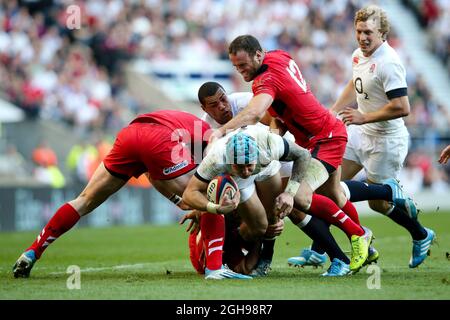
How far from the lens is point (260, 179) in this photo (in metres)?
7.82

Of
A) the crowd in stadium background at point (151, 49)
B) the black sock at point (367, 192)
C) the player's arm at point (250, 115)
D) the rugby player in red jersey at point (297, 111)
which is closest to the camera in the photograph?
the player's arm at point (250, 115)

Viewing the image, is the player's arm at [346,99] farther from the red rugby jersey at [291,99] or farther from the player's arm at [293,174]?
the player's arm at [293,174]

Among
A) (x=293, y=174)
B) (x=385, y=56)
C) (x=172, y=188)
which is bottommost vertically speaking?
(x=172, y=188)

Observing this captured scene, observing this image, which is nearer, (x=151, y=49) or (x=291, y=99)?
(x=291, y=99)

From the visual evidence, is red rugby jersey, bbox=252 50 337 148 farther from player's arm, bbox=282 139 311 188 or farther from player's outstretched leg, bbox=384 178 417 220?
player's outstretched leg, bbox=384 178 417 220

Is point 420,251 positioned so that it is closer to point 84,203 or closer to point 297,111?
point 297,111

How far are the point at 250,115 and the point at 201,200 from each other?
79 cm

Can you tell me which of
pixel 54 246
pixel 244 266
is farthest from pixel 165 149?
pixel 54 246

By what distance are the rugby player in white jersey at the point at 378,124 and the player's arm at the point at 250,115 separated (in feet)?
3.18

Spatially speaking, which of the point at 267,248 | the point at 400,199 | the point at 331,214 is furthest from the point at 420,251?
the point at 267,248

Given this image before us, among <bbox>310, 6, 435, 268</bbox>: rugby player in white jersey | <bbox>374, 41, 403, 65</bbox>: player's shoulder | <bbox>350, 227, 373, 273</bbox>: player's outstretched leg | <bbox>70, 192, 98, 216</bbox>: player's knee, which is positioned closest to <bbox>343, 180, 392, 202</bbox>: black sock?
<bbox>310, 6, 435, 268</bbox>: rugby player in white jersey

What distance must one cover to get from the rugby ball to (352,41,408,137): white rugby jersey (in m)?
2.13

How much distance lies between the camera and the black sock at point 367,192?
28.2 ft

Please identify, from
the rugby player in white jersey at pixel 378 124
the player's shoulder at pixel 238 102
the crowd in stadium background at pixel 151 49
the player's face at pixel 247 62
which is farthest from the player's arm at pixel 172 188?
the crowd in stadium background at pixel 151 49
